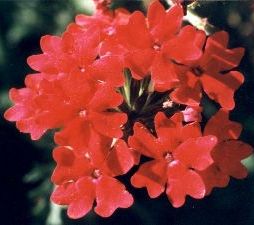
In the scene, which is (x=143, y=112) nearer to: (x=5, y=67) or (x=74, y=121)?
(x=74, y=121)

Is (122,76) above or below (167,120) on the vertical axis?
above

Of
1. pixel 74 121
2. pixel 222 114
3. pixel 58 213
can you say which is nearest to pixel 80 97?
pixel 74 121

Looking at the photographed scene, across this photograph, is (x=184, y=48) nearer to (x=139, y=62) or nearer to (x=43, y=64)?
(x=139, y=62)

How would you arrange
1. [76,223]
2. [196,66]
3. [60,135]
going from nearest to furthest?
[60,135]
[196,66]
[76,223]

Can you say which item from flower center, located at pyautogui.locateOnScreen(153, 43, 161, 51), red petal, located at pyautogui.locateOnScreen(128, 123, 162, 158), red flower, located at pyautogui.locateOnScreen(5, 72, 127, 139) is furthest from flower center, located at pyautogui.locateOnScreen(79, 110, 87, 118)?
flower center, located at pyautogui.locateOnScreen(153, 43, 161, 51)

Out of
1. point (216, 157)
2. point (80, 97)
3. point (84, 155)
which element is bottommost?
point (216, 157)

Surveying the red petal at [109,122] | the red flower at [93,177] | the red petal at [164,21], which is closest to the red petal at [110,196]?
the red flower at [93,177]

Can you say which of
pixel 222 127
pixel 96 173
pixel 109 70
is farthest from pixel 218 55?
pixel 96 173
